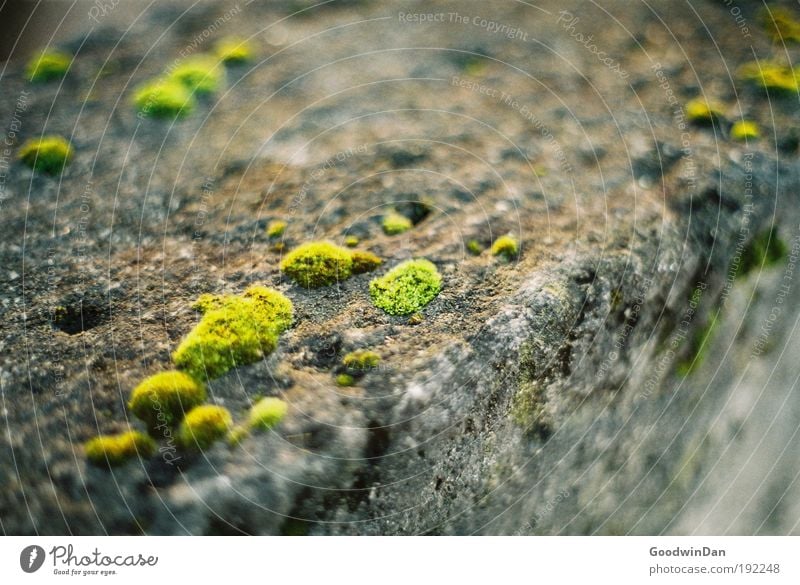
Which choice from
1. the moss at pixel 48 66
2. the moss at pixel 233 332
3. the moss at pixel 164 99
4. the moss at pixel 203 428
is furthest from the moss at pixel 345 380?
the moss at pixel 48 66

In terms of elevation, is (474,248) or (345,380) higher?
(474,248)

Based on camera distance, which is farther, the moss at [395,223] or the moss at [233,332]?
the moss at [395,223]

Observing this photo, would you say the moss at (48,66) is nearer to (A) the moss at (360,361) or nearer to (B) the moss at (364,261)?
(B) the moss at (364,261)

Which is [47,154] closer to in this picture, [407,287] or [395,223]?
[395,223]

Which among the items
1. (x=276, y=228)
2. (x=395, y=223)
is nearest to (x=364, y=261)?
(x=395, y=223)

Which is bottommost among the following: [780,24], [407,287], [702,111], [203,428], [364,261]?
[203,428]

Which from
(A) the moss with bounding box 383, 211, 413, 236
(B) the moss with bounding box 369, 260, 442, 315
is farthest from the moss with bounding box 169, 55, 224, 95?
(B) the moss with bounding box 369, 260, 442, 315

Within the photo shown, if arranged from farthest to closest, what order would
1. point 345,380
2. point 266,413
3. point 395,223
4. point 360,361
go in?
point 395,223 → point 360,361 → point 345,380 → point 266,413
